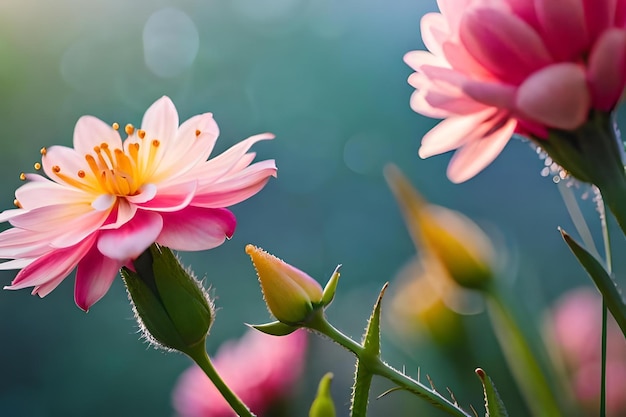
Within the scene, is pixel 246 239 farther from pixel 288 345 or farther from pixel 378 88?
pixel 288 345

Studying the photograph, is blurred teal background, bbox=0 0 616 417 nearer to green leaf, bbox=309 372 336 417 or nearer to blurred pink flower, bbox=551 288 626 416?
blurred pink flower, bbox=551 288 626 416

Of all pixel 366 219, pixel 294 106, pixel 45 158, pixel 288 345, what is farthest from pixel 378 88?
pixel 45 158

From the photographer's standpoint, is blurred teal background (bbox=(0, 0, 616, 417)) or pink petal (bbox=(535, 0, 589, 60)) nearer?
pink petal (bbox=(535, 0, 589, 60))

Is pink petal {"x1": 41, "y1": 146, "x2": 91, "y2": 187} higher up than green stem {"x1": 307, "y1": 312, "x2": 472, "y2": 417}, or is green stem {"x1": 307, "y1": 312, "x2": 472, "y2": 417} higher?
pink petal {"x1": 41, "y1": 146, "x2": 91, "y2": 187}

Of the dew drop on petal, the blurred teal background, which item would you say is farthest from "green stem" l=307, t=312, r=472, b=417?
the dew drop on petal

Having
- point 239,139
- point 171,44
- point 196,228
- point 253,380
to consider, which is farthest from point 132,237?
point 171,44

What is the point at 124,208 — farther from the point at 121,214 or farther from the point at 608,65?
the point at 608,65

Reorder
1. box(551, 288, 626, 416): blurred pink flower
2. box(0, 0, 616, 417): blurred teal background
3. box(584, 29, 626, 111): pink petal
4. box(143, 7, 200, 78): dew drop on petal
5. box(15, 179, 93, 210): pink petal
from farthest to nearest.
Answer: box(143, 7, 200, 78): dew drop on petal
box(0, 0, 616, 417): blurred teal background
box(551, 288, 626, 416): blurred pink flower
box(15, 179, 93, 210): pink petal
box(584, 29, 626, 111): pink petal
